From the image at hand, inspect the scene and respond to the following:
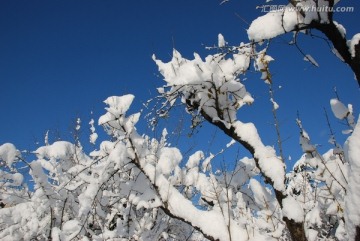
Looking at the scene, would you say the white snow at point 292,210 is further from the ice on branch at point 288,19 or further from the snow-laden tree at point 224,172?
the ice on branch at point 288,19

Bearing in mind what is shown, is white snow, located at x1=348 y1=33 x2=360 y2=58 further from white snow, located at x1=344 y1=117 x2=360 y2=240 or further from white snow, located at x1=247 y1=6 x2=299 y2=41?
white snow, located at x1=344 y1=117 x2=360 y2=240

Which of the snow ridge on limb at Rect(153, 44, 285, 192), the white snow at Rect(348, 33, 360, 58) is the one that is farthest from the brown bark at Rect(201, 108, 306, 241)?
the white snow at Rect(348, 33, 360, 58)

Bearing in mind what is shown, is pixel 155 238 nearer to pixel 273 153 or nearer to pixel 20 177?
pixel 20 177

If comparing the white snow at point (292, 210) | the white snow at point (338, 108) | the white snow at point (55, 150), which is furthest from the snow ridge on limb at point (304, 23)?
the white snow at point (55, 150)

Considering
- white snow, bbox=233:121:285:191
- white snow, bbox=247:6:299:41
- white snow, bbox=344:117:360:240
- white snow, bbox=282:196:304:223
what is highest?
white snow, bbox=247:6:299:41

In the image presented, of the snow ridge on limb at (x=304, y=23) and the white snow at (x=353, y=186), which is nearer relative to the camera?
the white snow at (x=353, y=186)

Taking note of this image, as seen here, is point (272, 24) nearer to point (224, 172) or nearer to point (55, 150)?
point (224, 172)

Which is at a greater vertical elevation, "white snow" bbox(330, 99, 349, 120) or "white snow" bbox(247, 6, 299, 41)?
"white snow" bbox(247, 6, 299, 41)

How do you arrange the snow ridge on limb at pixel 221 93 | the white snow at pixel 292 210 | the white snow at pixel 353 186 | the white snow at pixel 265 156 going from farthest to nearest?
the snow ridge on limb at pixel 221 93 → the white snow at pixel 265 156 → the white snow at pixel 292 210 → the white snow at pixel 353 186

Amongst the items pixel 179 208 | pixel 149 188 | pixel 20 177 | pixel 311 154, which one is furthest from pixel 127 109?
pixel 20 177

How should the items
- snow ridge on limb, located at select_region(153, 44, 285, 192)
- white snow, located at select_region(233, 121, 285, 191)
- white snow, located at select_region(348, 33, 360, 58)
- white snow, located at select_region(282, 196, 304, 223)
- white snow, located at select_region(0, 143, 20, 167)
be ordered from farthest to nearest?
white snow, located at select_region(0, 143, 20, 167) → snow ridge on limb, located at select_region(153, 44, 285, 192) → white snow, located at select_region(233, 121, 285, 191) → white snow, located at select_region(282, 196, 304, 223) → white snow, located at select_region(348, 33, 360, 58)

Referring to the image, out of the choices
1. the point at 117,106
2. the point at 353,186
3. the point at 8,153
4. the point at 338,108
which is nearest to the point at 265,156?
the point at 338,108

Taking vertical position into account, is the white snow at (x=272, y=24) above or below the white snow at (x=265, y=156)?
above

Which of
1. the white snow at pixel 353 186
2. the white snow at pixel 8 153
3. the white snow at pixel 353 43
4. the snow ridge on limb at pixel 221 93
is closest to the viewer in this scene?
the white snow at pixel 353 186
